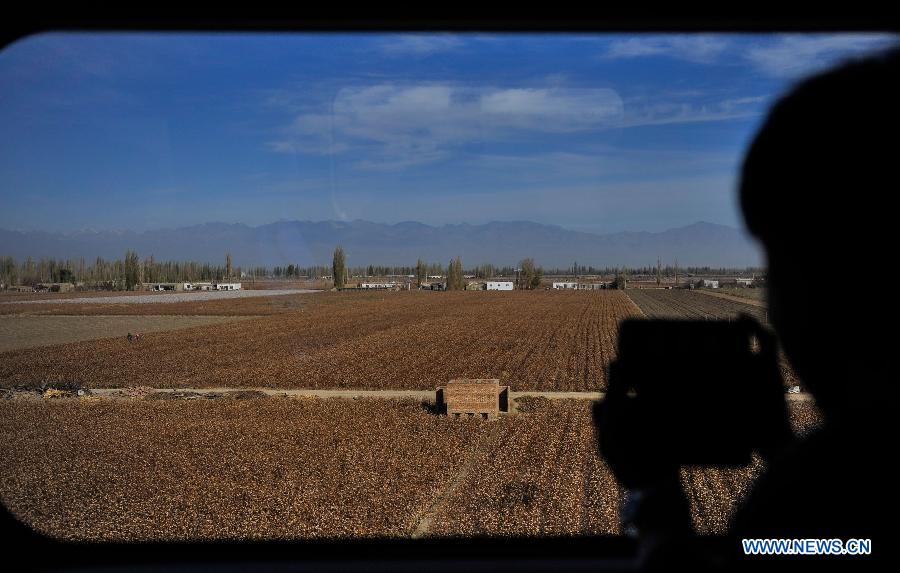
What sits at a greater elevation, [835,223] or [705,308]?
[835,223]

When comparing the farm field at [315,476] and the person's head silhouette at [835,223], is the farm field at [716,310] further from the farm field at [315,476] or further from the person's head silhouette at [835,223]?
the farm field at [315,476]

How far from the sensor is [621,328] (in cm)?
137

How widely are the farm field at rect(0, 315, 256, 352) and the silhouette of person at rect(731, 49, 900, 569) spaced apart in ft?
82.2

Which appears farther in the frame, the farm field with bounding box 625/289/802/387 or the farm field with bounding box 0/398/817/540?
the farm field with bounding box 0/398/817/540

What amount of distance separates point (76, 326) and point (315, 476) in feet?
91.8

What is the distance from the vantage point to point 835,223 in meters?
1.11

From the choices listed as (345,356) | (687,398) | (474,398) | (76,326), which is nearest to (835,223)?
(687,398)

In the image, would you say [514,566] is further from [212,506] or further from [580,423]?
[580,423]

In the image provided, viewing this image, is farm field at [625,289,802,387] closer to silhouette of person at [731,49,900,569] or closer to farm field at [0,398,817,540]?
silhouette of person at [731,49,900,569]

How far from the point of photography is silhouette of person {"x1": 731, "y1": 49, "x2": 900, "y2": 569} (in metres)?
1.08

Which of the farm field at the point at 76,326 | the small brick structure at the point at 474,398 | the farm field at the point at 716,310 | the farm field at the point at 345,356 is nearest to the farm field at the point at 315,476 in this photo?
the small brick structure at the point at 474,398

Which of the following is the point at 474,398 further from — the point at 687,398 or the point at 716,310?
the point at 687,398

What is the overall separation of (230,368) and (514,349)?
792cm

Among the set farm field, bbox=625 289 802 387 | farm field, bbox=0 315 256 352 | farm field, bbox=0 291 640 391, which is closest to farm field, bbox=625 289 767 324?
farm field, bbox=625 289 802 387
